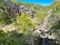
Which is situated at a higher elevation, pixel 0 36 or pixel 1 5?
pixel 1 5

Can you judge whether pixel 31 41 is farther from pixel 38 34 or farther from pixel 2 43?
pixel 2 43

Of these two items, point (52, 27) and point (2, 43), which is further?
point (52, 27)

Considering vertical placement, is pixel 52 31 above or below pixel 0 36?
below

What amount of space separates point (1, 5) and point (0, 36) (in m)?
1.89

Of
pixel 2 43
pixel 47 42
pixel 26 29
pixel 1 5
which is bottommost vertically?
pixel 47 42

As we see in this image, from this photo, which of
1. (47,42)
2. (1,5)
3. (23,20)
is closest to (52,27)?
(47,42)

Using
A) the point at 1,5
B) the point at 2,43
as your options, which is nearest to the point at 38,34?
the point at 1,5

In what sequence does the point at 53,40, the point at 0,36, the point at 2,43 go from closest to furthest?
the point at 0,36, the point at 2,43, the point at 53,40

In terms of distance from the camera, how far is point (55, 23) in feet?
55.0

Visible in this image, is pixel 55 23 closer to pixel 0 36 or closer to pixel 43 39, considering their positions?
pixel 43 39

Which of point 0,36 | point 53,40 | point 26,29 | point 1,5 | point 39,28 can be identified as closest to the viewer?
point 0,36

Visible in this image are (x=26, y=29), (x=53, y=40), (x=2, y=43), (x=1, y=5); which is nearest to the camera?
(x=2, y=43)

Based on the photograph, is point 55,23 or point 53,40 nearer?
point 53,40

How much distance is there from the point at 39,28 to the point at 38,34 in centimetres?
132
